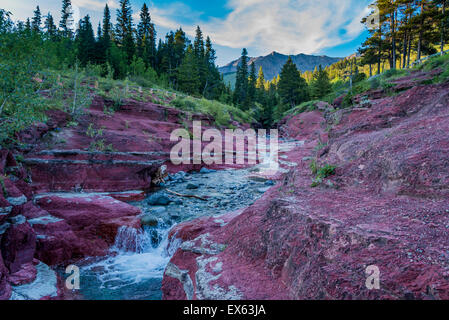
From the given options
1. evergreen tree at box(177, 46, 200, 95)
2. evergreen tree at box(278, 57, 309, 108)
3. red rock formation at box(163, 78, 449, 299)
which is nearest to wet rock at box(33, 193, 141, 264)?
red rock formation at box(163, 78, 449, 299)

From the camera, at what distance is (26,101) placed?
636 cm

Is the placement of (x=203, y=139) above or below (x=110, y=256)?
above

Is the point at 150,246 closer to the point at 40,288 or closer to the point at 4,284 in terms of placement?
the point at 40,288

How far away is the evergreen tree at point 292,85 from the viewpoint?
50.3 m

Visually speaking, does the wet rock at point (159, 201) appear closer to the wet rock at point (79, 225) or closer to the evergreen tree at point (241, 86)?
the wet rock at point (79, 225)

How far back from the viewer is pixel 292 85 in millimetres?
50688

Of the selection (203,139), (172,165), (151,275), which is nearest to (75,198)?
(151,275)

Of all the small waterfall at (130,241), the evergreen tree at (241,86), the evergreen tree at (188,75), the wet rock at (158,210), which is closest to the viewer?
the small waterfall at (130,241)

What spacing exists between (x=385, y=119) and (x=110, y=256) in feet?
32.4

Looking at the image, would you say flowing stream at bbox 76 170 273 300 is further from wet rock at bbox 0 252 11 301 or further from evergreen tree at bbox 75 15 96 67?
evergreen tree at bbox 75 15 96 67

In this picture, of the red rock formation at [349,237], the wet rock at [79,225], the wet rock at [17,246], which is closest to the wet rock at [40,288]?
the wet rock at [17,246]

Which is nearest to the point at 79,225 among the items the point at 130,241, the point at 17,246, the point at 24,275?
the point at 130,241
